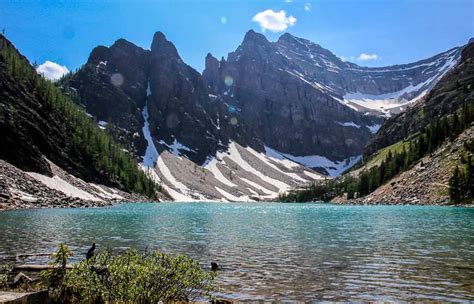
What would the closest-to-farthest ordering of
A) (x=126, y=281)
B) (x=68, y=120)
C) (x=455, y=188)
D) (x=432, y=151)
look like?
(x=126, y=281), (x=455, y=188), (x=432, y=151), (x=68, y=120)

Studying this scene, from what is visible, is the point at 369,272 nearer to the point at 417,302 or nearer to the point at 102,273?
the point at 417,302

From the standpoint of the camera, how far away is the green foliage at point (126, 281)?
13.4m

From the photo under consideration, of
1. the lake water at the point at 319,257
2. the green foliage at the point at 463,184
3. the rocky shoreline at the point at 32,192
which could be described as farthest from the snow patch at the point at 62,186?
the green foliage at the point at 463,184

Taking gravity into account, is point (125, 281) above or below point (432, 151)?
below

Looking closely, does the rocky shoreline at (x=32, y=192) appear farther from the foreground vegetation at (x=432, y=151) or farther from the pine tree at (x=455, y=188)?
the foreground vegetation at (x=432, y=151)

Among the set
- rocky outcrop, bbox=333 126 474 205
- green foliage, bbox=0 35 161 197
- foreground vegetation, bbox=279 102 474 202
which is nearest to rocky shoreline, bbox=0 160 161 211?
green foliage, bbox=0 35 161 197

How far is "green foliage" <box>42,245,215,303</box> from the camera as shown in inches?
527

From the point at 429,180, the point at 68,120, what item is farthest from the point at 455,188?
the point at 68,120

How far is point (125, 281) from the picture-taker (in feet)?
44.9

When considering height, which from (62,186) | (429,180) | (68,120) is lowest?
(62,186)

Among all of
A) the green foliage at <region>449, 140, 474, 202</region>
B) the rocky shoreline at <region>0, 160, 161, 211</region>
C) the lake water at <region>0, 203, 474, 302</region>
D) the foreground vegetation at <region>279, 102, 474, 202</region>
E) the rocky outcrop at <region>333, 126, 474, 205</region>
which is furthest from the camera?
the rocky outcrop at <region>333, 126, 474, 205</region>

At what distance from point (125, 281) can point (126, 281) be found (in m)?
0.03

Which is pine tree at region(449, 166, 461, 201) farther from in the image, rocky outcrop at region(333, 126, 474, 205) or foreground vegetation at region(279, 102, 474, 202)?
rocky outcrop at region(333, 126, 474, 205)

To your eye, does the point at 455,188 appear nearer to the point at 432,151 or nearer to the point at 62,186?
the point at 432,151
